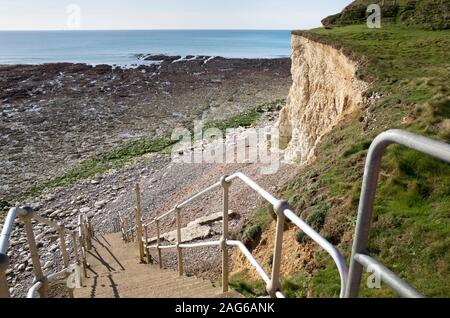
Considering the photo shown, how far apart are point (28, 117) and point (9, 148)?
970 centimetres

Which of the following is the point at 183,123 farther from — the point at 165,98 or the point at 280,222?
the point at 280,222

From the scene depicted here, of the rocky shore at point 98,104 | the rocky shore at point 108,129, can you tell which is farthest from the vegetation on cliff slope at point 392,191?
the rocky shore at point 98,104

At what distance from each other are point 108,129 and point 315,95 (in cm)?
2253

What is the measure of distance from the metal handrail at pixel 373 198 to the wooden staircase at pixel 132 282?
261 cm

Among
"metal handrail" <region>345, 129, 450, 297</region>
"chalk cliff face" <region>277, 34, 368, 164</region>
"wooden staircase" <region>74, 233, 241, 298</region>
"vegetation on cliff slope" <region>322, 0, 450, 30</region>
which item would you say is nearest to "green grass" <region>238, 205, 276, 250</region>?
"wooden staircase" <region>74, 233, 241, 298</region>

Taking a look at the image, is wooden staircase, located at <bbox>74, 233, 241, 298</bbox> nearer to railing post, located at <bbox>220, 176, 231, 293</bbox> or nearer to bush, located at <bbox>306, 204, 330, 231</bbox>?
railing post, located at <bbox>220, 176, 231, 293</bbox>

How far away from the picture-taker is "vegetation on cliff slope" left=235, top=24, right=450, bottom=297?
4914 mm

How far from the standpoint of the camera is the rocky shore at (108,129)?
645 inches

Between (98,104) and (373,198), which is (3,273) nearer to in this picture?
(373,198)

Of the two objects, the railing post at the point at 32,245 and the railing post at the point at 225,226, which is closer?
the railing post at the point at 32,245

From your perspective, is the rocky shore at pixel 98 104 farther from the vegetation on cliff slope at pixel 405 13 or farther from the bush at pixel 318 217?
the bush at pixel 318 217

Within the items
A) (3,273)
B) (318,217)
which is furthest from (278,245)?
(318,217)

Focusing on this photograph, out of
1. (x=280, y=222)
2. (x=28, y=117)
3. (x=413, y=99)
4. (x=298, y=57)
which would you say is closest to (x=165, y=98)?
(x=28, y=117)

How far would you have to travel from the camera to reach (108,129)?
111 feet
